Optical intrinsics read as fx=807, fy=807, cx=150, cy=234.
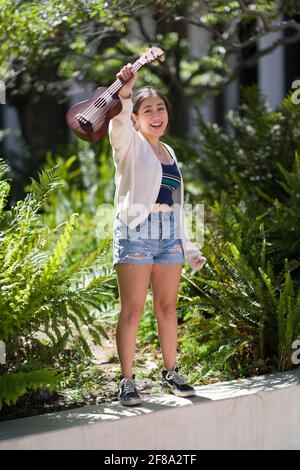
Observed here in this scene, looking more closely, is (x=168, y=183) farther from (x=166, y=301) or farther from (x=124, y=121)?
(x=166, y=301)

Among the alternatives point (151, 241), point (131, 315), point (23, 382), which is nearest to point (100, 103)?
point (151, 241)

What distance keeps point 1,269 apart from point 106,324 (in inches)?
79.5

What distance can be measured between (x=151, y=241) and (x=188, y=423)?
97cm

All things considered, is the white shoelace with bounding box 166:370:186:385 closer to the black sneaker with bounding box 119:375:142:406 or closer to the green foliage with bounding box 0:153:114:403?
the black sneaker with bounding box 119:375:142:406

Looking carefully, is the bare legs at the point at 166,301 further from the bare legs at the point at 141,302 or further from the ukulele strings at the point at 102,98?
the ukulele strings at the point at 102,98

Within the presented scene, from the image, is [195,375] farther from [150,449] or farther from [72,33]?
[72,33]

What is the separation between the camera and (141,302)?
4352 mm

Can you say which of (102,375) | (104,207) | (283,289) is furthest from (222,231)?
(104,207)

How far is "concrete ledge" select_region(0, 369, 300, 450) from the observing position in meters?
3.90

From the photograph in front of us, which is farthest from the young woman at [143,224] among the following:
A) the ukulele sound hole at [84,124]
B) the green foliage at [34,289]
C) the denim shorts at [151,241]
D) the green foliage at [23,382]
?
the green foliage at [23,382]

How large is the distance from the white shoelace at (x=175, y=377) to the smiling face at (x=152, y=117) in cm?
131

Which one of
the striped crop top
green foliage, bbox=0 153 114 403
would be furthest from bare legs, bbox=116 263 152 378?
the striped crop top
